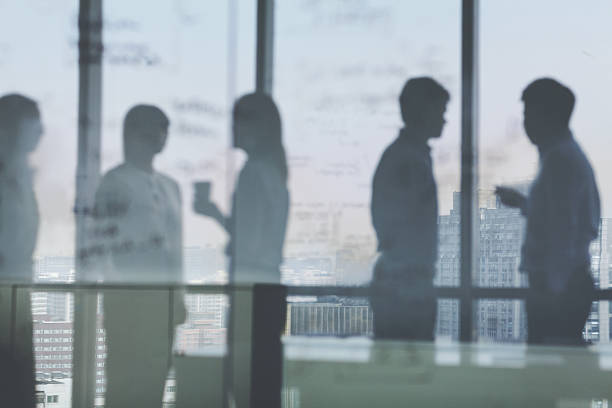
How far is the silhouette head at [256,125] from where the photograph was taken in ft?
7.73

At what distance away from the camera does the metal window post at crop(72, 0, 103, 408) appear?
7.55 ft

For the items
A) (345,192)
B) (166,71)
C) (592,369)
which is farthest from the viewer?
(166,71)

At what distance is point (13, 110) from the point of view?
2.52 metres

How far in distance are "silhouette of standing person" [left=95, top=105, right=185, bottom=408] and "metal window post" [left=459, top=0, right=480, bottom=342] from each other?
0.92 m

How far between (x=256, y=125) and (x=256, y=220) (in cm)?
33

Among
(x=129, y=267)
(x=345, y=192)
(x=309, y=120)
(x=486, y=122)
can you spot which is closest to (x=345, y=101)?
(x=309, y=120)

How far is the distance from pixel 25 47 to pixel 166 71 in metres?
0.54

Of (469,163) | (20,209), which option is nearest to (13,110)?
(20,209)

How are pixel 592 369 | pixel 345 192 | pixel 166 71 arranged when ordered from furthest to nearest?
pixel 166 71 < pixel 345 192 < pixel 592 369

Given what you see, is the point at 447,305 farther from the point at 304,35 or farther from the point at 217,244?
the point at 304,35

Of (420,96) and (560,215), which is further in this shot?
(420,96)

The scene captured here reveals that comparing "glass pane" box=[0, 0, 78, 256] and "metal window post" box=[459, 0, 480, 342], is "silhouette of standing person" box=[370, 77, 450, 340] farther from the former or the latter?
"glass pane" box=[0, 0, 78, 256]

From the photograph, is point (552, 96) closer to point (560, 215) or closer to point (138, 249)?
point (560, 215)

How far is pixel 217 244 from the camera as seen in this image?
92.7 inches
